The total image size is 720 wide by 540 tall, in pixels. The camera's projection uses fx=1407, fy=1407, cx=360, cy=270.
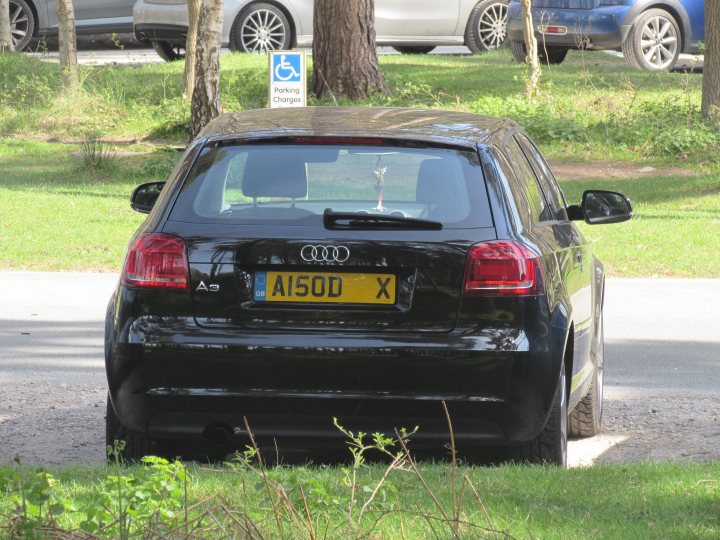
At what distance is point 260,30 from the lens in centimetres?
2450

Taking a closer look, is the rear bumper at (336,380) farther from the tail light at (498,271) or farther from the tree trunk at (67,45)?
the tree trunk at (67,45)

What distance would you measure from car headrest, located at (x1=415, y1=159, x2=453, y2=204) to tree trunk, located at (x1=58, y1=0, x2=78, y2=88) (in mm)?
16172

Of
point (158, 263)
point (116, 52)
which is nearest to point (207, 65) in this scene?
point (158, 263)

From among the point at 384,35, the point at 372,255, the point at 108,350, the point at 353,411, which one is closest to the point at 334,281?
the point at 372,255

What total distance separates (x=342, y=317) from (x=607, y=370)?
373cm

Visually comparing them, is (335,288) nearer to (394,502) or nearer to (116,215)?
(394,502)

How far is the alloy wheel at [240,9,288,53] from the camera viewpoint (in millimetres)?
24188

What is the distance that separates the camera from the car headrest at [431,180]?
17.8 feet

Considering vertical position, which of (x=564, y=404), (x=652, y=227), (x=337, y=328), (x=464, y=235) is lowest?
(x=652, y=227)

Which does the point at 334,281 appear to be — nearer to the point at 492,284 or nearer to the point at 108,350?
the point at 492,284

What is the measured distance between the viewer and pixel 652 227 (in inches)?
555

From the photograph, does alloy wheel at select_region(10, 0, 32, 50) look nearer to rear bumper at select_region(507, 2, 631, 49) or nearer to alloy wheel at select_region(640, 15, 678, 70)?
rear bumper at select_region(507, 2, 631, 49)

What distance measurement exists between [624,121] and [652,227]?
5.34 meters

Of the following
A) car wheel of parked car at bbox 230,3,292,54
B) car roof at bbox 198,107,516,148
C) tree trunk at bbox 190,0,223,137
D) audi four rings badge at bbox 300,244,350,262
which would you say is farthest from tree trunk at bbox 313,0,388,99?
audi four rings badge at bbox 300,244,350,262
